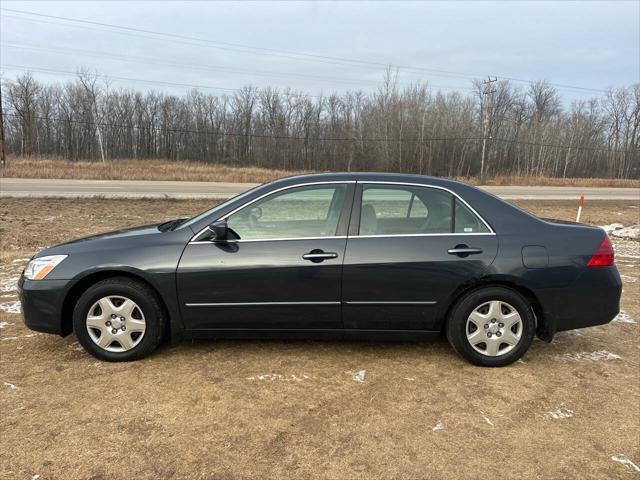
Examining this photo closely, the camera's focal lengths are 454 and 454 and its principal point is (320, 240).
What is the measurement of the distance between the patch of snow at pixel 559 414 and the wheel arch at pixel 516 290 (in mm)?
759

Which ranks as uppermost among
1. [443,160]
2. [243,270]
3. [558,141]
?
[558,141]

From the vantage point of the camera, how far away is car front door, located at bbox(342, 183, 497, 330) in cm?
357

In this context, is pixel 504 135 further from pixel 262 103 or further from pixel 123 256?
pixel 123 256

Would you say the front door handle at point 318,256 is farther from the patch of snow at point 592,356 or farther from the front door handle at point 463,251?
the patch of snow at point 592,356

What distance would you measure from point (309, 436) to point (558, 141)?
251 ft

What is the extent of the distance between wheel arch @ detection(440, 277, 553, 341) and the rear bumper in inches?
1.0

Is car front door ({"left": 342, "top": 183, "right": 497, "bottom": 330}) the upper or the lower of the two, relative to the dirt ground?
upper

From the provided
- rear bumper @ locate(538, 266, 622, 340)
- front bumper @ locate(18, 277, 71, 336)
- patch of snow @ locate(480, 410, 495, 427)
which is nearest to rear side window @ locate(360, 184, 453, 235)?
rear bumper @ locate(538, 266, 622, 340)

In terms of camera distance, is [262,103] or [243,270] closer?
[243,270]

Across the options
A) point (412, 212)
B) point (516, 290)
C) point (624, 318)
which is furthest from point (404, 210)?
point (624, 318)

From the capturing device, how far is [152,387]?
329 cm

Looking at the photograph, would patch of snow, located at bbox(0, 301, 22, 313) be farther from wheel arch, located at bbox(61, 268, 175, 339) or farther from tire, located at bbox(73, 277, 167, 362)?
tire, located at bbox(73, 277, 167, 362)

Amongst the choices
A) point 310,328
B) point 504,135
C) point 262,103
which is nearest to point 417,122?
point 504,135

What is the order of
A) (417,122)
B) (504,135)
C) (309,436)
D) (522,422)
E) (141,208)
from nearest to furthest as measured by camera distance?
(309,436) < (522,422) < (141,208) < (417,122) < (504,135)
